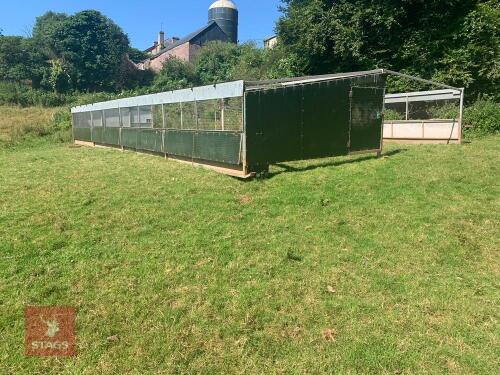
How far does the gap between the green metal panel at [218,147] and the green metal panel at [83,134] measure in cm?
1221

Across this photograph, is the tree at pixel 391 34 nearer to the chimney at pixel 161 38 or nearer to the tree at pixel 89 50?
the tree at pixel 89 50

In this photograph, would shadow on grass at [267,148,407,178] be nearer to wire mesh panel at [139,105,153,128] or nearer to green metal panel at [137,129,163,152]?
green metal panel at [137,129,163,152]

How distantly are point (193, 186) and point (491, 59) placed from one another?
17.9 m

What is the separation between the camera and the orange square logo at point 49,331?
3225mm

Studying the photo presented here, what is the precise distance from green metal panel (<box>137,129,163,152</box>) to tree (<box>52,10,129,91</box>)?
123ft

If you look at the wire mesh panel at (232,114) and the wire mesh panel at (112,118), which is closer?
the wire mesh panel at (232,114)

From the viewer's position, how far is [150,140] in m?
13.6

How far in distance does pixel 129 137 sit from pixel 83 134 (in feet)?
25.1

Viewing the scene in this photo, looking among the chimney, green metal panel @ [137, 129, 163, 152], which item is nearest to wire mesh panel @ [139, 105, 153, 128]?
green metal panel @ [137, 129, 163, 152]

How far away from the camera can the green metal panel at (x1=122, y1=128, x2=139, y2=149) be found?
14.9m

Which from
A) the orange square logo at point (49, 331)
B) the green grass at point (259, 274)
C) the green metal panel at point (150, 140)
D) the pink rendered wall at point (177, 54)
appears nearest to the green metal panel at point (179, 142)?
→ the green metal panel at point (150, 140)

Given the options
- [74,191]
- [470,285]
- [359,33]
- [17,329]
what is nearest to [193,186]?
[74,191]

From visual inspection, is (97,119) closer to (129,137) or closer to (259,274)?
(129,137)

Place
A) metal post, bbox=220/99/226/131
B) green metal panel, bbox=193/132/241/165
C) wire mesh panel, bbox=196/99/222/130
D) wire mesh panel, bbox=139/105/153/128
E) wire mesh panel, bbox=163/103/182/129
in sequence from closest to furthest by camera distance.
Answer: green metal panel, bbox=193/132/241/165 → metal post, bbox=220/99/226/131 → wire mesh panel, bbox=196/99/222/130 → wire mesh panel, bbox=163/103/182/129 → wire mesh panel, bbox=139/105/153/128
